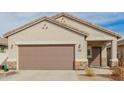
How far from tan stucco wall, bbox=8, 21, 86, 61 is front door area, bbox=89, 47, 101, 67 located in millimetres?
5595

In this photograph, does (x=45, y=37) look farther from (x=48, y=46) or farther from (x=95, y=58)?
(x=95, y=58)

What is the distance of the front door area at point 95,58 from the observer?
1139 inches

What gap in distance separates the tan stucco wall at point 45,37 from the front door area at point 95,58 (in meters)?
5.60

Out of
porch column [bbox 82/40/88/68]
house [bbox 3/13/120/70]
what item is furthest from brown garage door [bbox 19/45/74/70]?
porch column [bbox 82/40/88/68]

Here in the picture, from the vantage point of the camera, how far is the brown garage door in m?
23.6

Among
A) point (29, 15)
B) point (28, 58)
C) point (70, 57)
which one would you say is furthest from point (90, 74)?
point (29, 15)

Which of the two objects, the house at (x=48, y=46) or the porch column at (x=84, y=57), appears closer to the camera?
the porch column at (x=84, y=57)

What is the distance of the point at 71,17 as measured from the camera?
1099 inches

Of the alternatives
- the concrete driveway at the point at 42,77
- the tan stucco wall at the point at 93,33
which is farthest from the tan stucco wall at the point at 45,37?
the concrete driveway at the point at 42,77

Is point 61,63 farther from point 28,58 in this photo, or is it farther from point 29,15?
point 29,15

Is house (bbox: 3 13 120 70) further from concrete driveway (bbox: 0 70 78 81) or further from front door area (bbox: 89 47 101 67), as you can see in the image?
front door area (bbox: 89 47 101 67)

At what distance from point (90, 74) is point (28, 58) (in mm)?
8005

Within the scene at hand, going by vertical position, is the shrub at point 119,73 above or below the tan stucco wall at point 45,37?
below

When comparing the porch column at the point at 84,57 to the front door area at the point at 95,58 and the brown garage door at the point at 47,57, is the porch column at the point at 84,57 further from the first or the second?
the front door area at the point at 95,58
